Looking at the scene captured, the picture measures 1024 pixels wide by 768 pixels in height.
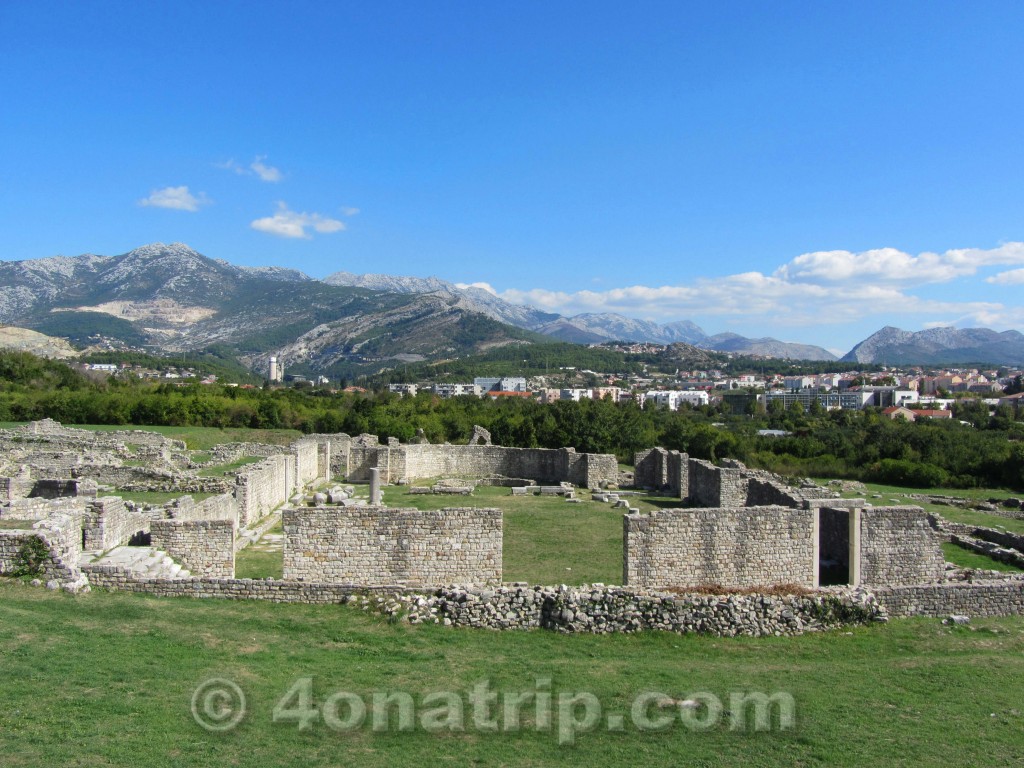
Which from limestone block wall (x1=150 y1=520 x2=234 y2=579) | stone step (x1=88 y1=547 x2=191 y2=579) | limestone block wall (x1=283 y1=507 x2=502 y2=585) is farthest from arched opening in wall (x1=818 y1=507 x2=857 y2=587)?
stone step (x1=88 y1=547 x2=191 y2=579)

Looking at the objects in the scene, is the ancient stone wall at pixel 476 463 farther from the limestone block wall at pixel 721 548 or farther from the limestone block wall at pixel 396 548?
the limestone block wall at pixel 396 548

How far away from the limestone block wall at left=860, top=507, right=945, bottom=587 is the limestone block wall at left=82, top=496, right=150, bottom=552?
16.1m

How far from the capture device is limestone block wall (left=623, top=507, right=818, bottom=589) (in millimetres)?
14250

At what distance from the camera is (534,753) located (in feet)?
25.6

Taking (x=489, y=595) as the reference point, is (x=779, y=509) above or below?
above

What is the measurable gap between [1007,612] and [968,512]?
710 inches

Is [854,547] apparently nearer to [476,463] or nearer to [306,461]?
[306,461]

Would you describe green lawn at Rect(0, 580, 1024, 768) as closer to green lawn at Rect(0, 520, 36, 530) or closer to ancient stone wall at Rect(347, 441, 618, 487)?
green lawn at Rect(0, 520, 36, 530)

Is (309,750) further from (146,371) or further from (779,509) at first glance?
(146,371)

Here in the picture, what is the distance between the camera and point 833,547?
16.0m

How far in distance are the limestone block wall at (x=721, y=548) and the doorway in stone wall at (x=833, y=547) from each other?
111 cm

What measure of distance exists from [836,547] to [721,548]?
3337 millimetres

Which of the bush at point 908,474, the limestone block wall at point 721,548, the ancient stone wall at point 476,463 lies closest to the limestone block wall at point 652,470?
the ancient stone wall at point 476,463

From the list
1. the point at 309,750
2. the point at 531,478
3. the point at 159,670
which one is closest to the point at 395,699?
the point at 309,750
